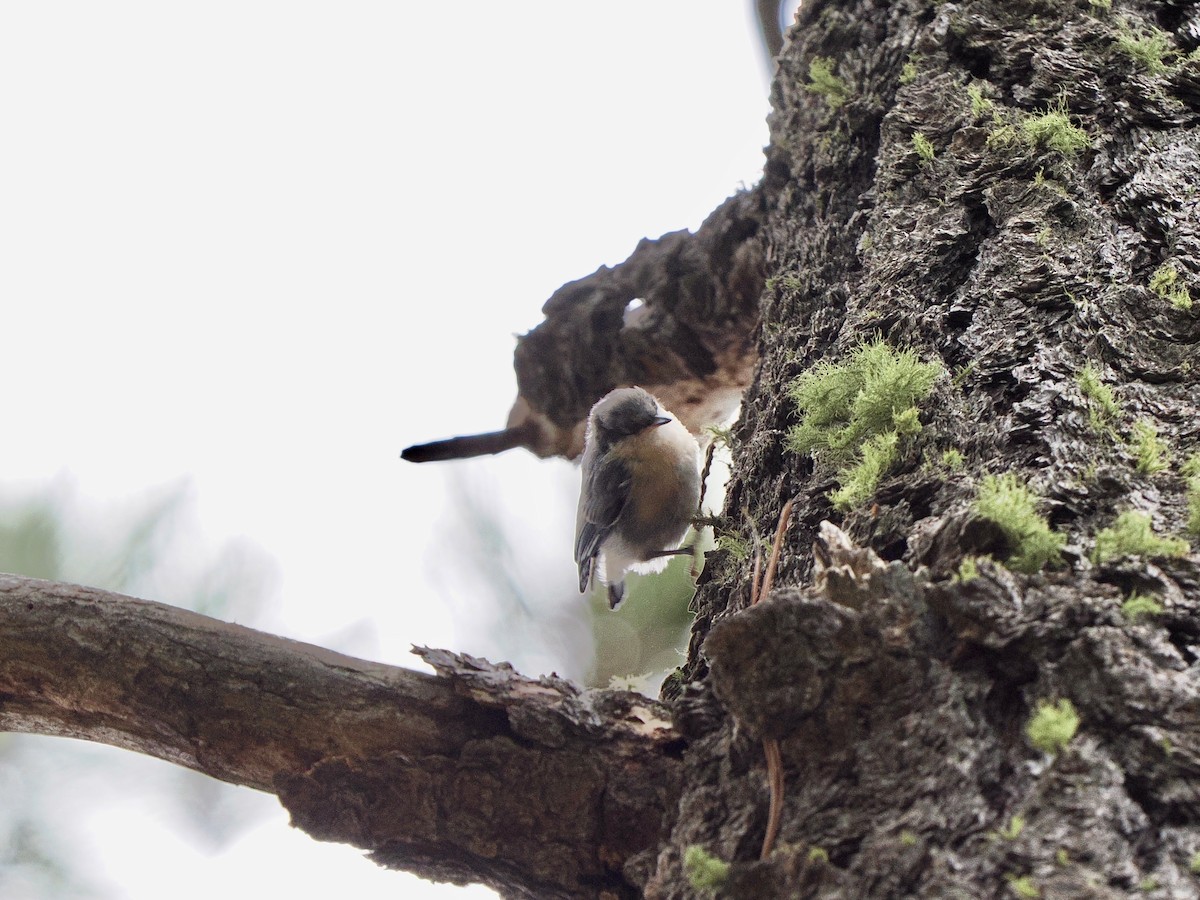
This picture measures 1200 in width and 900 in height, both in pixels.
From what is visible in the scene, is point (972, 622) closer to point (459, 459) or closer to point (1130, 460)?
point (1130, 460)

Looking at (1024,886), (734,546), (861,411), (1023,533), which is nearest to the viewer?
(1024,886)

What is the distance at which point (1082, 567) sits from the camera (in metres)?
0.98

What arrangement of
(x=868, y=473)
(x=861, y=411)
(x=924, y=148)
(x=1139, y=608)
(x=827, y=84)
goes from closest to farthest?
1. (x=1139, y=608)
2. (x=868, y=473)
3. (x=861, y=411)
4. (x=924, y=148)
5. (x=827, y=84)

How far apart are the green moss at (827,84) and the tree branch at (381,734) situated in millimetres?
1439

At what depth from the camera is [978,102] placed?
1.76 m

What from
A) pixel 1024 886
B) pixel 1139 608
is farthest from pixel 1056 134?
pixel 1024 886

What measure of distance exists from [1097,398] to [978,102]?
0.76m

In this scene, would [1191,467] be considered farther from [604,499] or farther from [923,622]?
[604,499]

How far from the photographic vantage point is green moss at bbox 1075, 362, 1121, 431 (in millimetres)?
1190

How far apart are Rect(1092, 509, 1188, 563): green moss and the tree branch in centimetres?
49

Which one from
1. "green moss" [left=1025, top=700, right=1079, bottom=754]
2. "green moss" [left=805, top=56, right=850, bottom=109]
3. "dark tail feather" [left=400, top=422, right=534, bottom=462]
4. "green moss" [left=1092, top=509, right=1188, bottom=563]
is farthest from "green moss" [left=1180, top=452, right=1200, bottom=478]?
"dark tail feather" [left=400, top=422, right=534, bottom=462]

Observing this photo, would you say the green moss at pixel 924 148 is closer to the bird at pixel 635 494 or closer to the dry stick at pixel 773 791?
the dry stick at pixel 773 791

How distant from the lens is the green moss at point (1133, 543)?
38.2 inches

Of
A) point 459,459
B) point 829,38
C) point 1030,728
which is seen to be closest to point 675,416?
point 459,459
